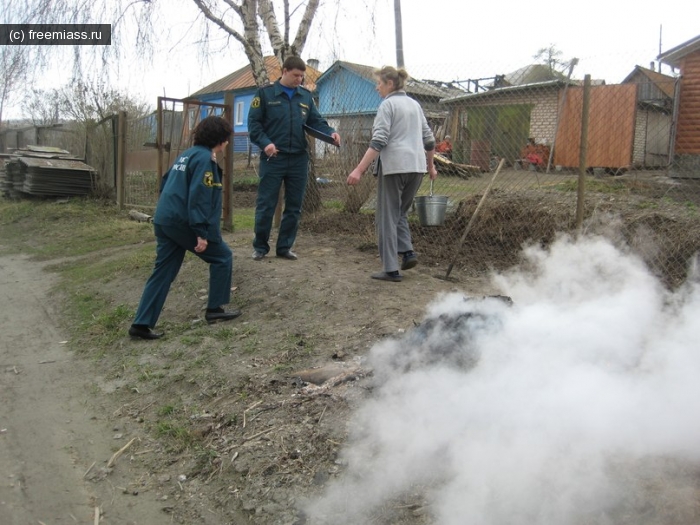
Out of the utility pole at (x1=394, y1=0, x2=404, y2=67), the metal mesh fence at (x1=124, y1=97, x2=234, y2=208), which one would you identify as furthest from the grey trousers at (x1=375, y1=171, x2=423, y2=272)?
the metal mesh fence at (x1=124, y1=97, x2=234, y2=208)

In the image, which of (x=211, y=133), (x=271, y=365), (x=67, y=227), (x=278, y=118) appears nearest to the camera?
(x=271, y=365)

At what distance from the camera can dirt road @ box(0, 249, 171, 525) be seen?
9.73 ft

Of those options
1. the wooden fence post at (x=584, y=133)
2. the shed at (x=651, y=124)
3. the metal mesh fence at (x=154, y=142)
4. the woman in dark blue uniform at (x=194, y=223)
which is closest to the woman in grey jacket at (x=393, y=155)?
the woman in dark blue uniform at (x=194, y=223)

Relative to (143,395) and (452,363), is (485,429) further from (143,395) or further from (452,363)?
(143,395)

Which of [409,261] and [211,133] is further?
[409,261]

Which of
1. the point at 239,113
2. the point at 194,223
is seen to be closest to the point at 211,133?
the point at 194,223

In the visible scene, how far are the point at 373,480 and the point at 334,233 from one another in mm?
5262

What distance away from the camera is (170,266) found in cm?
504

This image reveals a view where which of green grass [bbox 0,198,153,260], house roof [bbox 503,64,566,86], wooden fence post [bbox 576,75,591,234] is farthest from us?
green grass [bbox 0,198,153,260]

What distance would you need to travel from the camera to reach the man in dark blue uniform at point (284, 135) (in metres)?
6.05

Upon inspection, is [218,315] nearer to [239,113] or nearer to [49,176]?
[49,176]

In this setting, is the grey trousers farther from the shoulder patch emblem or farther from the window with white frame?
the window with white frame

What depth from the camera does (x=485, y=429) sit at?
277cm

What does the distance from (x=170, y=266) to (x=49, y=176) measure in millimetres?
9846
